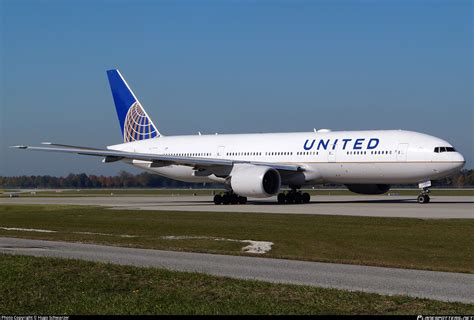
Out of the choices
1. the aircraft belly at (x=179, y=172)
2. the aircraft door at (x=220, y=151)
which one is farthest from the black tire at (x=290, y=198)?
the aircraft belly at (x=179, y=172)

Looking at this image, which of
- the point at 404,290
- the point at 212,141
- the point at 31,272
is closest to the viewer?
the point at 404,290

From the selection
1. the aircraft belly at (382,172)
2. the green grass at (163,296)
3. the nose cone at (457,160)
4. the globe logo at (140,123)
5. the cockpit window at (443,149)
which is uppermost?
the globe logo at (140,123)

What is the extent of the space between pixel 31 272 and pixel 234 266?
4.25 meters

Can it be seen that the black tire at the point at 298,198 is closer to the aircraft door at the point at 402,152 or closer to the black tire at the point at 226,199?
the black tire at the point at 226,199

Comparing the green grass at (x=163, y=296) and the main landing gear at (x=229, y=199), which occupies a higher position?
the main landing gear at (x=229, y=199)

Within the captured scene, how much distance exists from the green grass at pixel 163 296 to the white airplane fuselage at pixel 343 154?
29.3 meters

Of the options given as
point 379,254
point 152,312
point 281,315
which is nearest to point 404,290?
point 281,315

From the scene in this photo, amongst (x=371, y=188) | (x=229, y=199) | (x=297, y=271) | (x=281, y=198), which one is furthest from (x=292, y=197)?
(x=297, y=271)

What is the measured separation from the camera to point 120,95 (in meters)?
58.6

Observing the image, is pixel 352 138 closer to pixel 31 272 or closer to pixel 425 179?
pixel 425 179

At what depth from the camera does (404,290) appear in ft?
41.7

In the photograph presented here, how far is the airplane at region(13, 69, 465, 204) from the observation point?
41938 millimetres

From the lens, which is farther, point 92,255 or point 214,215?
point 214,215

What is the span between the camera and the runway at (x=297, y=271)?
1291 cm
